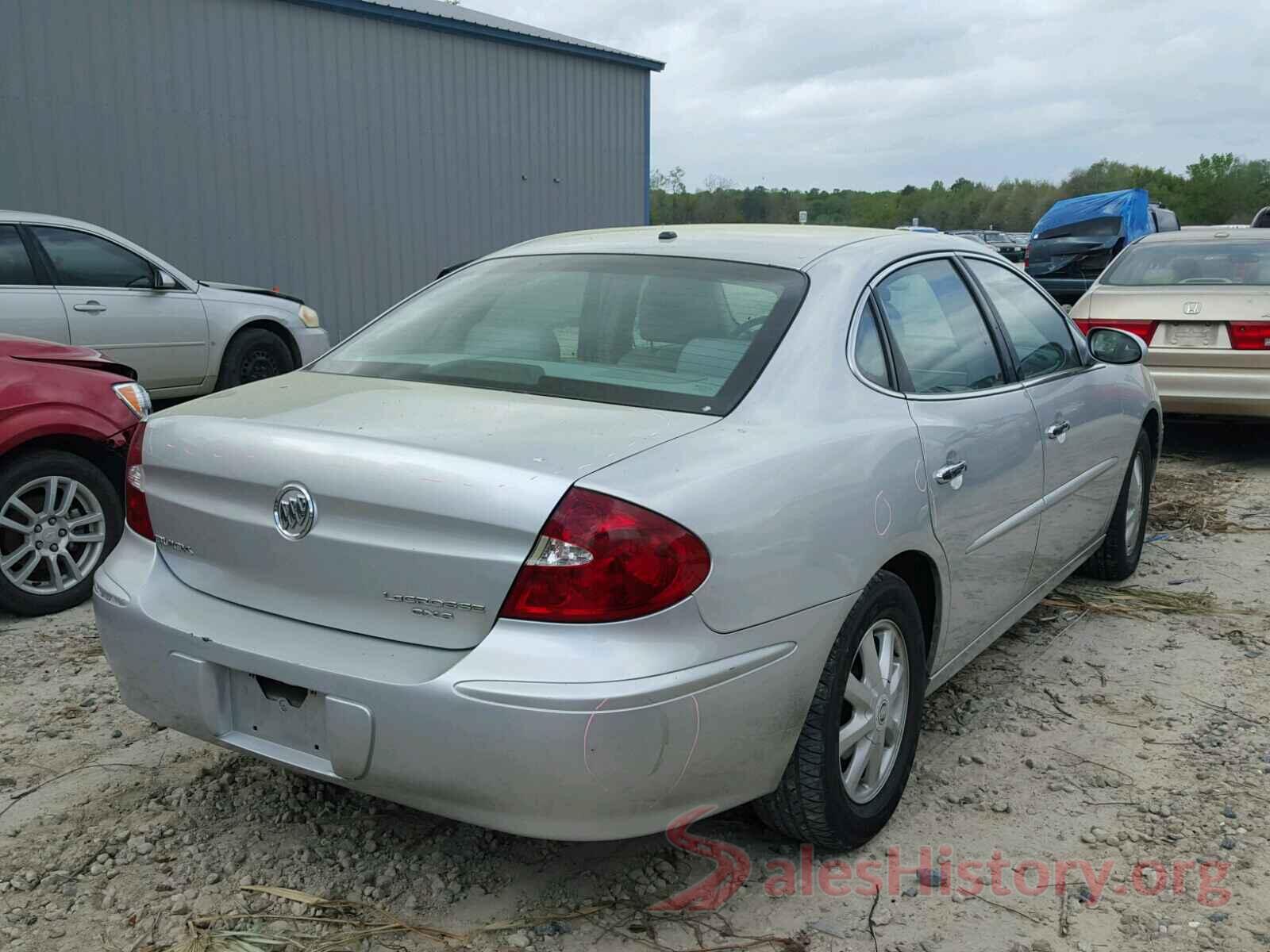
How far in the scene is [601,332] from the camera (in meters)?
3.06

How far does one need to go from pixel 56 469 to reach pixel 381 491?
2931mm

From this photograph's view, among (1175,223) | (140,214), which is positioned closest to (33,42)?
(140,214)

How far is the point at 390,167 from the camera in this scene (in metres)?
14.7

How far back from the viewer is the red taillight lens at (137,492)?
2.83 m

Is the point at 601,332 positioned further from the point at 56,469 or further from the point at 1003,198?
the point at 1003,198

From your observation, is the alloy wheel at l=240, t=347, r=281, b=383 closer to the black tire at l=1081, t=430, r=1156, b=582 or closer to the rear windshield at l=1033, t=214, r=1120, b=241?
the black tire at l=1081, t=430, r=1156, b=582

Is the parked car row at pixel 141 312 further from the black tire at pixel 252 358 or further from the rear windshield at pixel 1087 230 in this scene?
the rear windshield at pixel 1087 230

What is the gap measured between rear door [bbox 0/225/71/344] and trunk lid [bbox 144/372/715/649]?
532 cm

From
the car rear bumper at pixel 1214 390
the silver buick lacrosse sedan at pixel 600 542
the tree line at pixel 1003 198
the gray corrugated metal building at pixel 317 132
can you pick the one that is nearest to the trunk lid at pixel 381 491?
the silver buick lacrosse sedan at pixel 600 542

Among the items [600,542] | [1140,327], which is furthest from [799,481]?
[1140,327]

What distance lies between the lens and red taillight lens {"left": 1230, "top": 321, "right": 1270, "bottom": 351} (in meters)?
7.36

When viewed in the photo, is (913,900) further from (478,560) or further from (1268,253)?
(1268,253)

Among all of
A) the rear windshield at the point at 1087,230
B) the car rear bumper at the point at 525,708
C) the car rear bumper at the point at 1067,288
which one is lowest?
the car rear bumper at the point at 1067,288

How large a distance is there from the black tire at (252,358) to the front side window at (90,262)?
895mm
